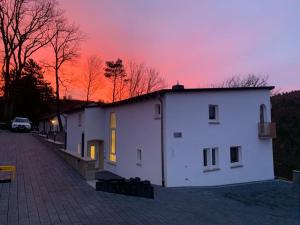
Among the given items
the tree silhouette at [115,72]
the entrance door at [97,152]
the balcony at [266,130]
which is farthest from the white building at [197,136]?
the tree silhouette at [115,72]

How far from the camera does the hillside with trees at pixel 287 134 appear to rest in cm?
3125

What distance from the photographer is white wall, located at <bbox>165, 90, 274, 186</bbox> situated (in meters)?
17.5

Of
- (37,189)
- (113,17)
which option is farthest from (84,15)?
(37,189)

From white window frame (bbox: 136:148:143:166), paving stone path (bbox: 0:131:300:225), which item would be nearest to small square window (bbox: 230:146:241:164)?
paving stone path (bbox: 0:131:300:225)

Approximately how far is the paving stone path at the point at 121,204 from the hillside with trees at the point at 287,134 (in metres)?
13.8

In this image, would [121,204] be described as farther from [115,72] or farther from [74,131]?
[115,72]

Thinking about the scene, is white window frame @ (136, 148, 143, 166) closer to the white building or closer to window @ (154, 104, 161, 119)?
the white building

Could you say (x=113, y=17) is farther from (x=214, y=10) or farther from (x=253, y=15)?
(x=253, y=15)

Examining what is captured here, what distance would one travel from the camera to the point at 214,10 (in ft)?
63.8

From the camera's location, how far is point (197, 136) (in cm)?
1811

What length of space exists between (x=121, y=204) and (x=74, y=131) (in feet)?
70.2

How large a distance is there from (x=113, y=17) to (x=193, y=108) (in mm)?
8663

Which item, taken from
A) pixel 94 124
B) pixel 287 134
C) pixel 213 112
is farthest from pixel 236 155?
pixel 287 134

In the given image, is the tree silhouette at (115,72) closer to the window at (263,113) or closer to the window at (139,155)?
the window at (139,155)
